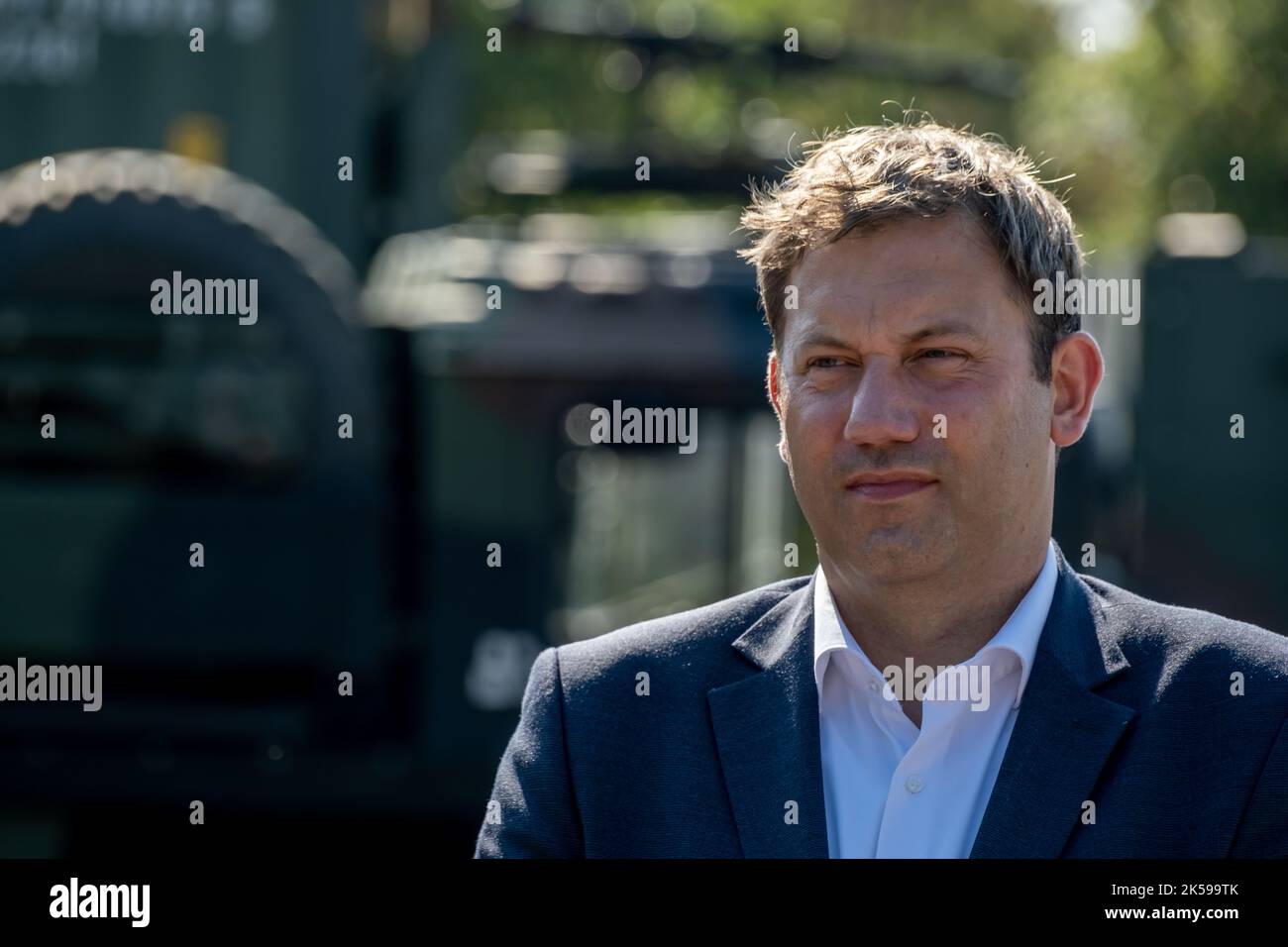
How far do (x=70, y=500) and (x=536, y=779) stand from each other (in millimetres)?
3337

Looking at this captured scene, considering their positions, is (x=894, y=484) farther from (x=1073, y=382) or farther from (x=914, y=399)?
(x=1073, y=382)

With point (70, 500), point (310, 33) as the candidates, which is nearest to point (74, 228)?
point (70, 500)

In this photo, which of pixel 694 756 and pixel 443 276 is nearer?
pixel 694 756

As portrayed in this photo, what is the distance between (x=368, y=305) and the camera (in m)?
5.24

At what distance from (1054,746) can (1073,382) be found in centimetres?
48

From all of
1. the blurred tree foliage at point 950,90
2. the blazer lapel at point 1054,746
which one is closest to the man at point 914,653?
the blazer lapel at point 1054,746

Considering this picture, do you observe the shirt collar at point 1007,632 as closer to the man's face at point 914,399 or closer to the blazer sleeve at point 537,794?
the man's face at point 914,399

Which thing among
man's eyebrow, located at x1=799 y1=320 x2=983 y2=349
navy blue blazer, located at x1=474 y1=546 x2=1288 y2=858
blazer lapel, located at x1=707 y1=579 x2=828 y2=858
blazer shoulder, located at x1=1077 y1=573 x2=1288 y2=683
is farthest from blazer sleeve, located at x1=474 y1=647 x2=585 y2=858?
blazer shoulder, located at x1=1077 y1=573 x2=1288 y2=683

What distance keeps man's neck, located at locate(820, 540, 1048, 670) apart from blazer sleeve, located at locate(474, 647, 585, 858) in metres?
0.39

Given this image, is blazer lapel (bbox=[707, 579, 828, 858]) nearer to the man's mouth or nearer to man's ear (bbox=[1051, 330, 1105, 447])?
the man's mouth

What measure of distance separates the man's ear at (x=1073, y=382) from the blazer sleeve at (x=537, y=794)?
72 cm

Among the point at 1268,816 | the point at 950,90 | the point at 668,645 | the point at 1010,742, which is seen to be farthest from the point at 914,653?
the point at 950,90
